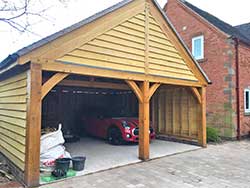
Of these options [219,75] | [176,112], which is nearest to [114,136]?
[176,112]

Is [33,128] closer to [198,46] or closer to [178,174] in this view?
[178,174]

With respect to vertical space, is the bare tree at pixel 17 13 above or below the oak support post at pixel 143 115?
above

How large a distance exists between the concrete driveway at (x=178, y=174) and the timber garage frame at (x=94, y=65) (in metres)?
0.86

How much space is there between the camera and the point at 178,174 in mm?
5582

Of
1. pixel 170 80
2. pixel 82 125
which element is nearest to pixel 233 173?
pixel 170 80

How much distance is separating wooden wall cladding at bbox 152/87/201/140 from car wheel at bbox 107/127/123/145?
2.72m

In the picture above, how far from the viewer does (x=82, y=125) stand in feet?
40.5

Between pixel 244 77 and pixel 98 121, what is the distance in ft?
25.4

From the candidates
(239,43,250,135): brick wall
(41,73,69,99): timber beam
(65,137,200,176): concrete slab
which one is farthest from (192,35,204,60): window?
(41,73,69,99): timber beam

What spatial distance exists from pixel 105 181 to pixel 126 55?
11.6 feet

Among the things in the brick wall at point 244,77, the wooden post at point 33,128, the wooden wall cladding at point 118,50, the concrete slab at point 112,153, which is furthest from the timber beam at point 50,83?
the brick wall at point 244,77

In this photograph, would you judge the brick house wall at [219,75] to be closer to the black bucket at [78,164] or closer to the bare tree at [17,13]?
the black bucket at [78,164]

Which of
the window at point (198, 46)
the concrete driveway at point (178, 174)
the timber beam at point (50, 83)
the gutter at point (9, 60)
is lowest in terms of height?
the concrete driveway at point (178, 174)

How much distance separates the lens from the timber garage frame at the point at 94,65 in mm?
4953
